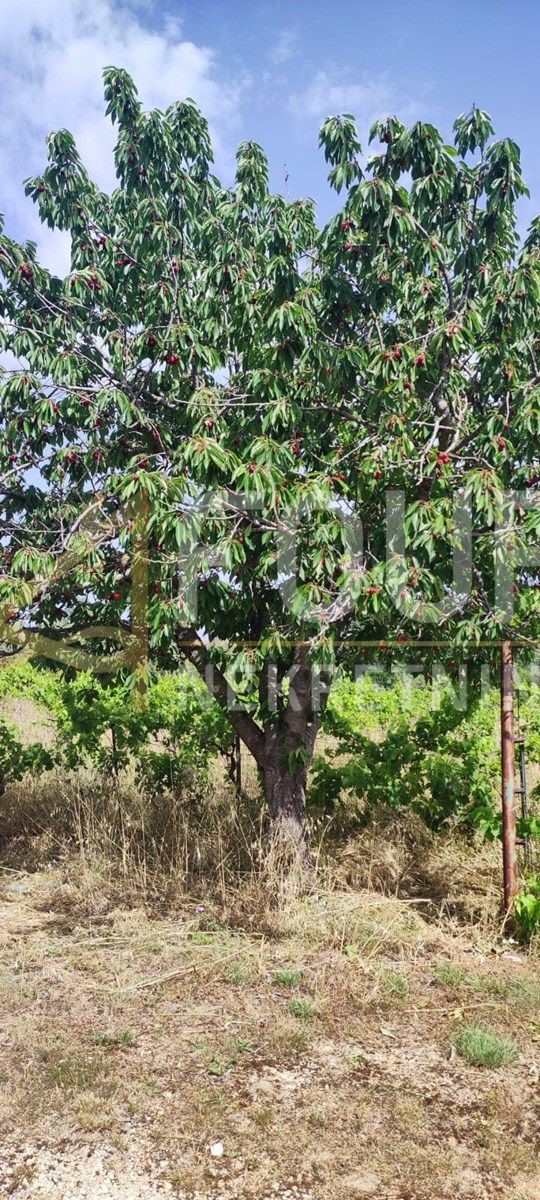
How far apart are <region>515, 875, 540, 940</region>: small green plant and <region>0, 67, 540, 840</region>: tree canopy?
1496 mm

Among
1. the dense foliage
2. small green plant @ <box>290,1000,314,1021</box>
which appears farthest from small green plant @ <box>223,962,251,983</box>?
the dense foliage

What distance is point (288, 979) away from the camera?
4352mm

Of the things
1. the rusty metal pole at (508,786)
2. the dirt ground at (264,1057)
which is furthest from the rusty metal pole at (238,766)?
the rusty metal pole at (508,786)

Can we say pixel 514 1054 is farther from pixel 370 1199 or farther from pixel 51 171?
pixel 51 171

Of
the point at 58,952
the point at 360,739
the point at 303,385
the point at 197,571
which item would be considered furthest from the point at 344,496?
the point at 58,952

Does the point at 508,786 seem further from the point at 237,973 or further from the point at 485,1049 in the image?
the point at 237,973

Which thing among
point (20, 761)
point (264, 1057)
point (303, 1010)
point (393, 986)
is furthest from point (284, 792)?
point (20, 761)

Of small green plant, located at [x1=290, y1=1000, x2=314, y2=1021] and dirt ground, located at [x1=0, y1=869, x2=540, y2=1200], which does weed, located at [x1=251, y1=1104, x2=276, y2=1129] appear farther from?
small green plant, located at [x1=290, y1=1000, x2=314, y2=1021]

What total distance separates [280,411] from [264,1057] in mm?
3042

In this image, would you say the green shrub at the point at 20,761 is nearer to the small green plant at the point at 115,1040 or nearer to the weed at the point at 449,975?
the small green plant at the point at 115,1040

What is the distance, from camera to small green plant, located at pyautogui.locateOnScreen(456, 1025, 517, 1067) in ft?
12.0

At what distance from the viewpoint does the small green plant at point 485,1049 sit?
3646 millimetres

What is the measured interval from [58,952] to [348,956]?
1635 millimetres

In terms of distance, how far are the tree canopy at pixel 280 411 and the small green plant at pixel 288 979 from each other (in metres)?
1.43
